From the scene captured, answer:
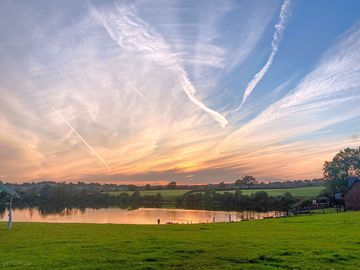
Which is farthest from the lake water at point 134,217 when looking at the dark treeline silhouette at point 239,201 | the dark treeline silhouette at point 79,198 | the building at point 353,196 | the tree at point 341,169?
the dark treeline silhouette at point 79,198

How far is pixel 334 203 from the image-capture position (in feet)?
295

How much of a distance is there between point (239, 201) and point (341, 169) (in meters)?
47.0

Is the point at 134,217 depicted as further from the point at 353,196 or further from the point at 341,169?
the point at 341,169

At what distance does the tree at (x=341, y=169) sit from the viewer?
92.9 metres

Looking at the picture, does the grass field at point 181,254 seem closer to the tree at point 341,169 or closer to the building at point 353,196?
the building at point 353,196

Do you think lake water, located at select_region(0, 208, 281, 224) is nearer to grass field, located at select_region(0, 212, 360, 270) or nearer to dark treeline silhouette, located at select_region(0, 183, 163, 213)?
grass field, located at select_region(0, 212, 360, 270)

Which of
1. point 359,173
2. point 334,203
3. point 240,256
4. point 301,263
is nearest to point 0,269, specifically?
point 240,256

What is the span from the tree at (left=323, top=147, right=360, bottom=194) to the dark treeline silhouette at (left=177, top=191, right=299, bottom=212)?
12244mm

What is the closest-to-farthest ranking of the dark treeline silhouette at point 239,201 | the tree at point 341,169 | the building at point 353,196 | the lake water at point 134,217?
1. the building at point 353,196
2. the lake water at point 134,217
3. the tree at point 341,169
4. the dark treeline silhouette at point 239,201

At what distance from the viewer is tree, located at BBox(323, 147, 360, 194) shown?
3659 inches

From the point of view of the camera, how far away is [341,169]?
93875mm

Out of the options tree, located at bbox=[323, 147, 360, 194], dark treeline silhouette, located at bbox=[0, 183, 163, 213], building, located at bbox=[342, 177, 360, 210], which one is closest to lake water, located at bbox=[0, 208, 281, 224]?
building, located at bbox=[342, 177, 360, 210]

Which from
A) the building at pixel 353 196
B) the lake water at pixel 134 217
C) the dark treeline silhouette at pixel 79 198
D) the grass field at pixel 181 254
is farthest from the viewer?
the dark treeline silhouette at pixel 79 198

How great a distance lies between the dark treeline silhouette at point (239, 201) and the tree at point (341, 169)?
1224 cm
